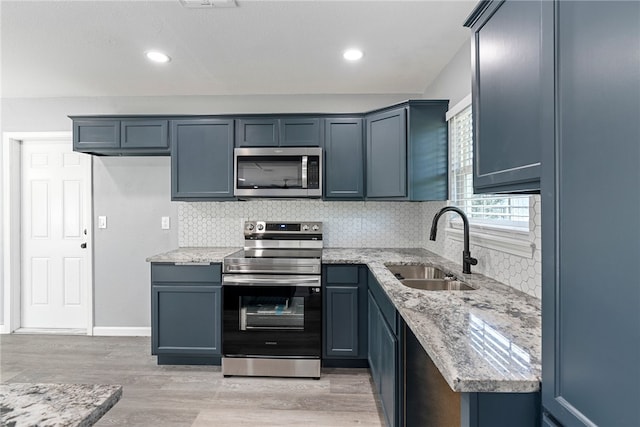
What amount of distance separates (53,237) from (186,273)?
1.97 m

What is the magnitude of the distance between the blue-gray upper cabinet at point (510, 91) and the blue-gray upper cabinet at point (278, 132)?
1.79 m

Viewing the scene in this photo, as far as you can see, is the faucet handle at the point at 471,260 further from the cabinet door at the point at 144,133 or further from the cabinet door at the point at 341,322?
the cabinet door at the point at 144,133

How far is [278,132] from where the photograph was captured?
3002 mm

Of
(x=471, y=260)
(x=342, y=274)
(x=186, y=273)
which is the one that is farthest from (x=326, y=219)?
(x=471, y=260)

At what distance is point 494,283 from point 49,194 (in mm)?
4235

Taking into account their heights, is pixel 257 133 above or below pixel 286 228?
above

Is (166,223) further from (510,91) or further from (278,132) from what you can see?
(510,91)

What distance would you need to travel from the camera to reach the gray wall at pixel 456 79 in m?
2.28

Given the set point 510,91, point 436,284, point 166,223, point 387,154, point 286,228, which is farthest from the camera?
point 166,223

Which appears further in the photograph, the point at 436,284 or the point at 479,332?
the point at 436,284

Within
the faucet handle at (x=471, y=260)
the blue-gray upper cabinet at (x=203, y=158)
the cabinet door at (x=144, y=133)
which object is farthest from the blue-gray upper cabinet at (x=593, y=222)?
the cabinet door at (x=144, y=133)

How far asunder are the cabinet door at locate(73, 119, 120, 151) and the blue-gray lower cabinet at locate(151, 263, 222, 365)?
4.09 feet

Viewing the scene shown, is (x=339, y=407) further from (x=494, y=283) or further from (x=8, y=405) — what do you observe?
(x=8, y=405)

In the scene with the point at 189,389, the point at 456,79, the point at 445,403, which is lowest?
the point at 189,389
